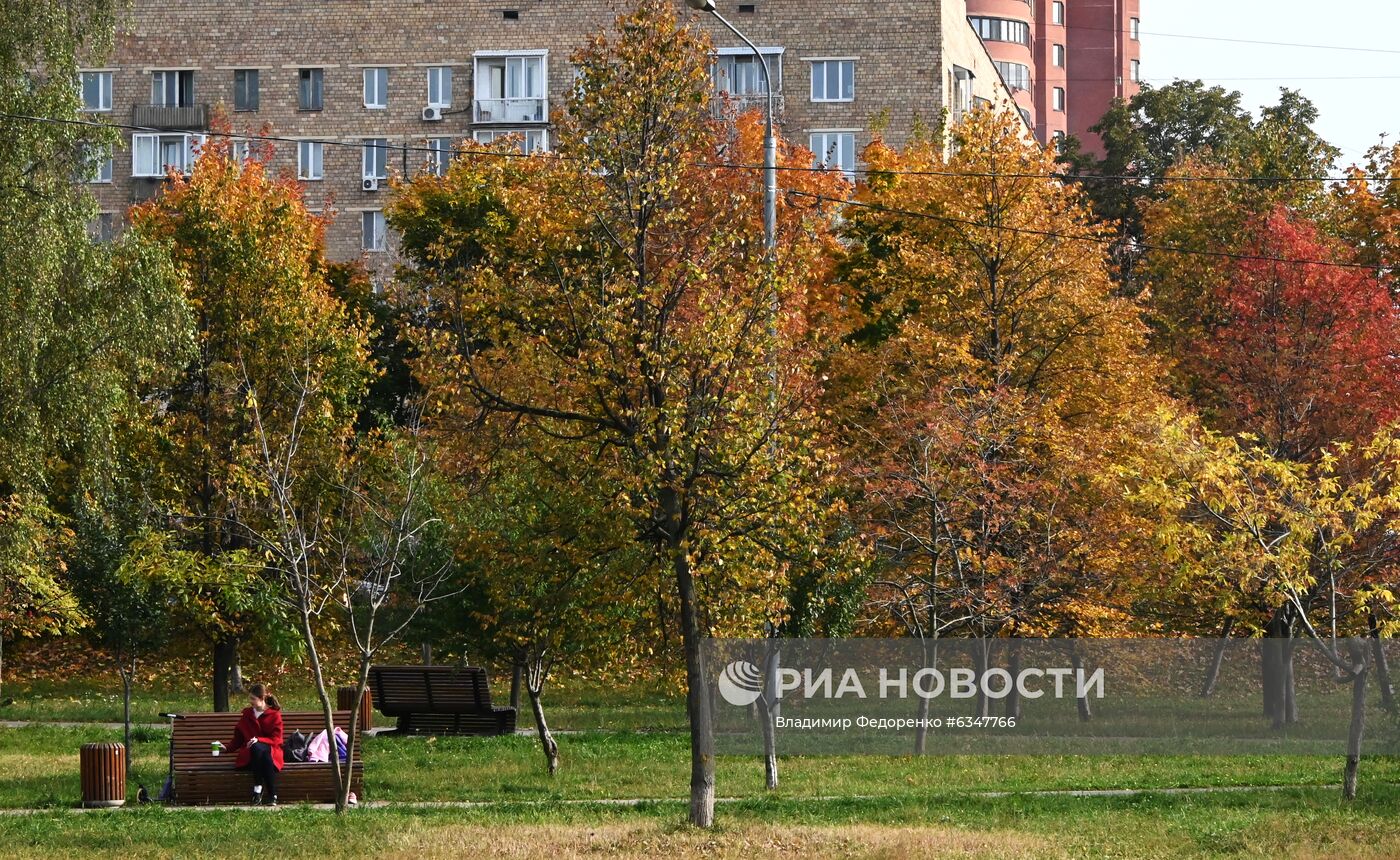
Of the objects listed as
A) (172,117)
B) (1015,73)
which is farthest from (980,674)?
(1015,73)

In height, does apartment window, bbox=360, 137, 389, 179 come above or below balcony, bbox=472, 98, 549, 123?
below

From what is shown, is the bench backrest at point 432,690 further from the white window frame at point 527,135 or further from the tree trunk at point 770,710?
the white window frame at point 527,135

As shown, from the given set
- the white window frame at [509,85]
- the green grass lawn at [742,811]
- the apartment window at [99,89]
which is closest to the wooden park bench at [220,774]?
the green grass lawn at [742,811]

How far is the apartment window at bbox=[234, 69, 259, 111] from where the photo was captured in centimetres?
6625

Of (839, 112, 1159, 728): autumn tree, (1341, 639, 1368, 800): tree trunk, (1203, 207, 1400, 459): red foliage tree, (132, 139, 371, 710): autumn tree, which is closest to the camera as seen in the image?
(1341, 639, 1368, 800): tree trunk

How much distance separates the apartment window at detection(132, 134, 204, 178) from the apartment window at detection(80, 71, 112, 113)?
6.03ft

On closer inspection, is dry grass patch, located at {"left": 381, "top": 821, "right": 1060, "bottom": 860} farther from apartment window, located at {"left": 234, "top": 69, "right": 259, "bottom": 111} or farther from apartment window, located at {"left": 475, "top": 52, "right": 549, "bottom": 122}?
apartment window, located at {"left": 234, "top": 69, "right": 259, "bottom": 111}

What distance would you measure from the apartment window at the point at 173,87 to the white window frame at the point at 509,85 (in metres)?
10.6

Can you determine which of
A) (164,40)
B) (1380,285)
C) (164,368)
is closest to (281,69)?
(164,40)

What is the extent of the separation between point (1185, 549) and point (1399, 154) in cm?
2412

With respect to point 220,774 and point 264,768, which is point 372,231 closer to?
point 220,774

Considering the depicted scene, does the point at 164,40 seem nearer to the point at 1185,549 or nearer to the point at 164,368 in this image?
the point at 164,368

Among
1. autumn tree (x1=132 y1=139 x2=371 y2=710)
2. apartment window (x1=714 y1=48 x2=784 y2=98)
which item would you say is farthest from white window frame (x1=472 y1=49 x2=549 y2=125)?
autumn tree (x1=132 y1=139 x2=371 y2=710)

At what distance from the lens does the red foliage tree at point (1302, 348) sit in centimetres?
3725
